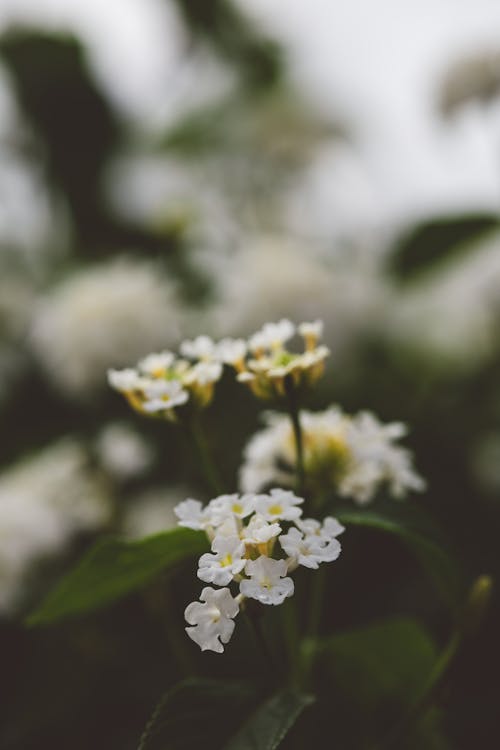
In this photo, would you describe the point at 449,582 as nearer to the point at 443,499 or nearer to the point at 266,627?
the point at 266,627

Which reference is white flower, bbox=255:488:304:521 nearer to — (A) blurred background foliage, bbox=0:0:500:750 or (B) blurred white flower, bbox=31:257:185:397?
(A) blurred background foliage, bbox=0:0:500:750

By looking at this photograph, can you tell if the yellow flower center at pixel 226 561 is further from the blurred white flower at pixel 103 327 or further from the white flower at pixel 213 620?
the blurred white flower at pixel 103 327

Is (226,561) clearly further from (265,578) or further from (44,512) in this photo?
Answer: (44,512)

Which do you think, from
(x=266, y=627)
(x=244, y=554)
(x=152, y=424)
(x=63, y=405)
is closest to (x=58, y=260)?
(x=63, y=405)

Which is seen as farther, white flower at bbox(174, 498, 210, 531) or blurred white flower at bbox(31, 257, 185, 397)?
blurred white flower at bbox(31, 257, 185, 397)

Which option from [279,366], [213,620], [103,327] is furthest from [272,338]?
[103,327]

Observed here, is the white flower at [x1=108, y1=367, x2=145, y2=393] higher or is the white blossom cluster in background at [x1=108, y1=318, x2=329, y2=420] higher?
the white flower at [x1=108, y1=367, x2=145, y2=393]

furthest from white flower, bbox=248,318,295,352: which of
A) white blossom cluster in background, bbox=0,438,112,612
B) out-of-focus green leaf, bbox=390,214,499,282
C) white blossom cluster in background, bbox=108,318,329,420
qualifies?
out-of-focus green leaf, bbox=390,214,499,282
